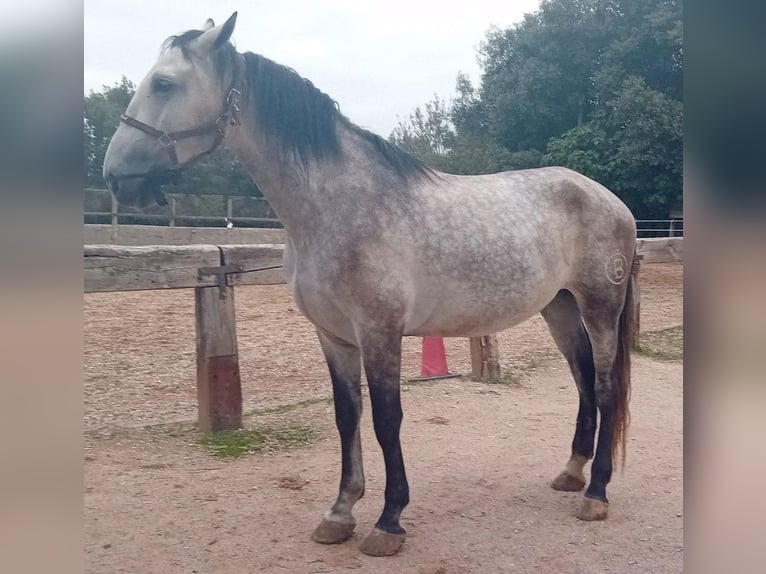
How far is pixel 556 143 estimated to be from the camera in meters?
11.0

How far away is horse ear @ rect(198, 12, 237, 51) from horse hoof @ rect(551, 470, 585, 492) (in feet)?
8.81

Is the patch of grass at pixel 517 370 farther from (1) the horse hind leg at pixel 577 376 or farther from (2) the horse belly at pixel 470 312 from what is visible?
(2) the horse belly at pixel 470 312

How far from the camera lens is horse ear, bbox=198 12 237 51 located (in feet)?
7.31

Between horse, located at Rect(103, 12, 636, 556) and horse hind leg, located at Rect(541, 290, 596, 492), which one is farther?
horse hind leg, located at Rect(541, 290, 596, 492)

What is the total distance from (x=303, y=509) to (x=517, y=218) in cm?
174

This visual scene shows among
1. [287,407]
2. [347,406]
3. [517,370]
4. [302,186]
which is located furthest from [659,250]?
[302,186]

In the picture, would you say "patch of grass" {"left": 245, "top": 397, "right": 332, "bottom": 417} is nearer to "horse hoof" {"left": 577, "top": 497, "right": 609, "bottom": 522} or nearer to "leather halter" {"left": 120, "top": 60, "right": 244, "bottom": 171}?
"horse hoof" {"left": 577, "top": 497, "right": 609, "bottom": 522}

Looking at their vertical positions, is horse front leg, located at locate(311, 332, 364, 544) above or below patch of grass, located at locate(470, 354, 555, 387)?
above

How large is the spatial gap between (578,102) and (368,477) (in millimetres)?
10240

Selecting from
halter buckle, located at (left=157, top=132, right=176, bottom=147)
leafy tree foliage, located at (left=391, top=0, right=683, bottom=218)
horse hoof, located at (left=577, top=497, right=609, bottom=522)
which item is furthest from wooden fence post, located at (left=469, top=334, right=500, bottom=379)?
leafy tree foliage, located at (left=391, top=0, right=683, bottom=218)

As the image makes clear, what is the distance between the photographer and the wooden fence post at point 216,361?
12.5 feet

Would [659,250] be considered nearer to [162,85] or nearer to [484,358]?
[484,358]
